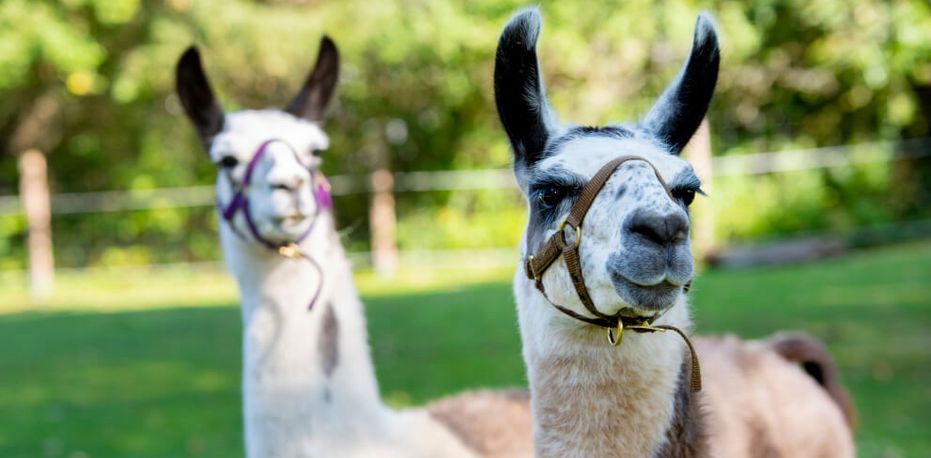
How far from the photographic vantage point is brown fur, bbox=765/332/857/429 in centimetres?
412

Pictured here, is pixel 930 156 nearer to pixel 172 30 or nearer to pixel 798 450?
pixel 172 30

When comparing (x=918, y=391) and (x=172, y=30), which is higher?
(x=172, y=30)

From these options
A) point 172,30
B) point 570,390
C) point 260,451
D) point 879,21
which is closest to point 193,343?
point 172,30

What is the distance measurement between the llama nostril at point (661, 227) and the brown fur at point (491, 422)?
2.24 metres

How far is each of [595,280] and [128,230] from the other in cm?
1943

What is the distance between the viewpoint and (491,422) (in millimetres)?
4449

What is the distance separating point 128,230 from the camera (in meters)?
20.6

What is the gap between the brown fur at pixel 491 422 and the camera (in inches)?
171

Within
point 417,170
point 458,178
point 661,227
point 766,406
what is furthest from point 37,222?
point 661,227

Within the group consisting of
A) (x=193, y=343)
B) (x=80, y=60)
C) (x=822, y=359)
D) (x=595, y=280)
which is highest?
(x=80, y=60)

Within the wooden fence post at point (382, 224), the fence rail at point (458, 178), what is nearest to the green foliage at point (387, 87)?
the fence rail at point (458, 178)

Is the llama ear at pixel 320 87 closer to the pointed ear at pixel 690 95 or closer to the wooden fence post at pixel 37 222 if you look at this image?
the pointed ear at pixel 690 95

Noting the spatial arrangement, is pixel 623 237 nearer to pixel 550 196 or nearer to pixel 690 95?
pixel 550 196

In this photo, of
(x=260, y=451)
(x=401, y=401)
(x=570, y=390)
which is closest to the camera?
(x=570, y=390)
